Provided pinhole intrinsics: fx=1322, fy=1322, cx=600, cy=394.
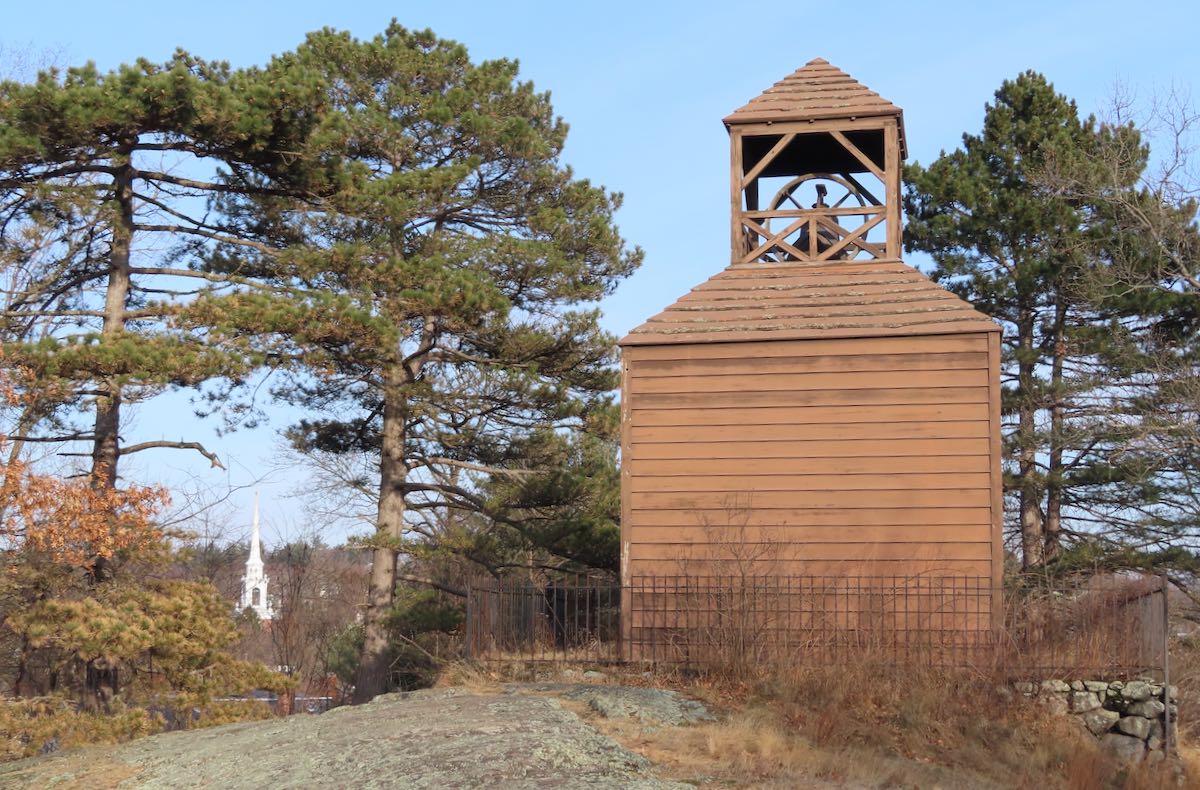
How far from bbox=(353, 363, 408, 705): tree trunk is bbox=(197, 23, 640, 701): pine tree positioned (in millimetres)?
36

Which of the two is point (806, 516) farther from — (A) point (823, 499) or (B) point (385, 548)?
(B) point (385, 548)

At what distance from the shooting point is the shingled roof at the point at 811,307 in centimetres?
1681

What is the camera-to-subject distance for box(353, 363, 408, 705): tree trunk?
23734mm

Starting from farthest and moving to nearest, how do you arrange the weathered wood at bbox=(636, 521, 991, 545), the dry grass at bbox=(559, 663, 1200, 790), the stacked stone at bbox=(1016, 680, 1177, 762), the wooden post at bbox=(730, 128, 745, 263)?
the wooden post at bbox=(730, 128, 745, 263) < the weathered wood at bbox=(636, 521, 991, 545) < the stacked stone at bbox=(1016, 680, 1177, 762) < the dry grass at bbox=(559, 663, 1200, 790)

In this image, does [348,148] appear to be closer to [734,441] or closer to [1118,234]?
[734,441]

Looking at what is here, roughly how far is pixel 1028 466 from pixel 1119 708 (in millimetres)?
12671

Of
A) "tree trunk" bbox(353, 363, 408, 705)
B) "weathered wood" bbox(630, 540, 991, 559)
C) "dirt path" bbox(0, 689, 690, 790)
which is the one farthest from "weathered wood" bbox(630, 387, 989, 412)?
"tree trunk" bbox(353, 363, 408, 705)

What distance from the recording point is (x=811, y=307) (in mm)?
17625

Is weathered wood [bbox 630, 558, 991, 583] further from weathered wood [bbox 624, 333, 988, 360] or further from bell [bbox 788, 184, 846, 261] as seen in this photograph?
bell [bbox 788, 184, 846, 261]

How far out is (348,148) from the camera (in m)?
24.2

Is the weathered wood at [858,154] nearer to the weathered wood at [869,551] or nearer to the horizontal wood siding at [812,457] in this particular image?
the horizontal wood siding at [812,457]

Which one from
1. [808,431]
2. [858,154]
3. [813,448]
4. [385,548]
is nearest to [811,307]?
[808,431]

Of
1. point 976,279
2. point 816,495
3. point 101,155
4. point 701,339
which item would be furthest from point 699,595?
point 976,279

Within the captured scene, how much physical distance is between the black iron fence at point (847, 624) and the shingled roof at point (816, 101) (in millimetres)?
6867
